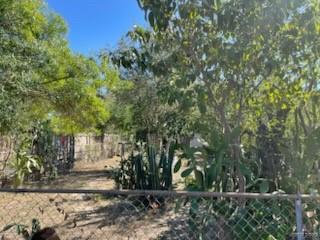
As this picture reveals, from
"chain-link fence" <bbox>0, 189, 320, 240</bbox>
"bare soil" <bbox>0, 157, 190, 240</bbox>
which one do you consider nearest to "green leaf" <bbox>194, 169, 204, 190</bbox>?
"chain-link fence" <bbox>0, 189, 320, 240</bbox>

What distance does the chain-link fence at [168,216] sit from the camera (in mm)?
2600

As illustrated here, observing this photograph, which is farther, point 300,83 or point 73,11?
point 73,11

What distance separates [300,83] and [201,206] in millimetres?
1393

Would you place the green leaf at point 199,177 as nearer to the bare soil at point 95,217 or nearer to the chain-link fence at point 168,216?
the chain-link fence at point 168,216

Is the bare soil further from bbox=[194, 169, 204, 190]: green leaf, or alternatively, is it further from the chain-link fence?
bbox=[194, 169, 204, 190]: green leaf

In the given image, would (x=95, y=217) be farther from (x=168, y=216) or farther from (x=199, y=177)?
(x=199, y=177)

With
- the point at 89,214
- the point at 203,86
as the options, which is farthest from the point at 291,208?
the point at 89,214

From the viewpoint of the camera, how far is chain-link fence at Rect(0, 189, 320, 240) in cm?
260

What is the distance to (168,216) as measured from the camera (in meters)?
6.44

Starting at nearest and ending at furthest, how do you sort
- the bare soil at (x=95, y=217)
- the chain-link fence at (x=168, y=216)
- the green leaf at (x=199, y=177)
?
the chain-link fence at (x=168, y=216) → the green leaf at (x=199, y=177) → the bare soil at (x=95, y=217)

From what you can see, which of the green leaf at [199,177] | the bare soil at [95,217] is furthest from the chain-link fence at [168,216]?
the green leaf at [199,177]

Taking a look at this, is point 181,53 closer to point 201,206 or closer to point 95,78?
point 201,206

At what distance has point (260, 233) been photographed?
305 centimetres

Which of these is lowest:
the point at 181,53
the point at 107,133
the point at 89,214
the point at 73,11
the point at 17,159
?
the point at 89,214
